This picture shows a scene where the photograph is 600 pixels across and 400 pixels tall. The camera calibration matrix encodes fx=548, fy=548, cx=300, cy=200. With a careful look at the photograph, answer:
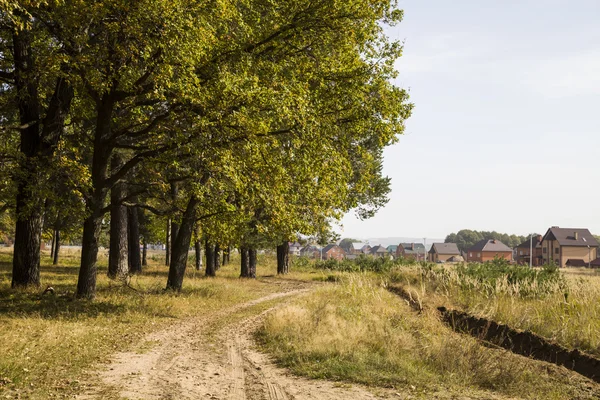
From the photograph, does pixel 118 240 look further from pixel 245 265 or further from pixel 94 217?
pixel 245 265

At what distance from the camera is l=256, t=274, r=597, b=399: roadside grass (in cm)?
884

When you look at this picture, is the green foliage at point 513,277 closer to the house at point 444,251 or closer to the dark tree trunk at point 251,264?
the dark tree trunk at point 251,264

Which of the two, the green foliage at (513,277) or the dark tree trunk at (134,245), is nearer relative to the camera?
the green foliage at (513,277)

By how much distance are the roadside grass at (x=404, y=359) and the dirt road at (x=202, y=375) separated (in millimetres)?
539

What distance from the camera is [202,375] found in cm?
925

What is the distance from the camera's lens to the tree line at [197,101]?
44.1 ft

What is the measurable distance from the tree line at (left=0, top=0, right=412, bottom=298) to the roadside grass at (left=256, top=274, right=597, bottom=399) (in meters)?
4.21

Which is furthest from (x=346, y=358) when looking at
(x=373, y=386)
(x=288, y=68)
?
(x=288, y=68)

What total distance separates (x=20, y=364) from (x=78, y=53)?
8295mm

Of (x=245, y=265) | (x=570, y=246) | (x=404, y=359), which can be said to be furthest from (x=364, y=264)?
(x=570, y=246)

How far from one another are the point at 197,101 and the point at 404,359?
25.7 ft

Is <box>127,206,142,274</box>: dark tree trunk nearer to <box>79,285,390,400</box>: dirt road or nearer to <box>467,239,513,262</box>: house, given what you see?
<box>79,285,390,400</box>: dirt road

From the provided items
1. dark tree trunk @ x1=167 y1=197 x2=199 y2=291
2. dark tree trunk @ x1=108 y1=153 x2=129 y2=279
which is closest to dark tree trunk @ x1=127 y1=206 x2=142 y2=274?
dark tree trunk @ x1=108 y1=153 x2=129 y2=279

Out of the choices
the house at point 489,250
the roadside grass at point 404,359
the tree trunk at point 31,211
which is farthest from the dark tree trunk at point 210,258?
the house at point 489,250
